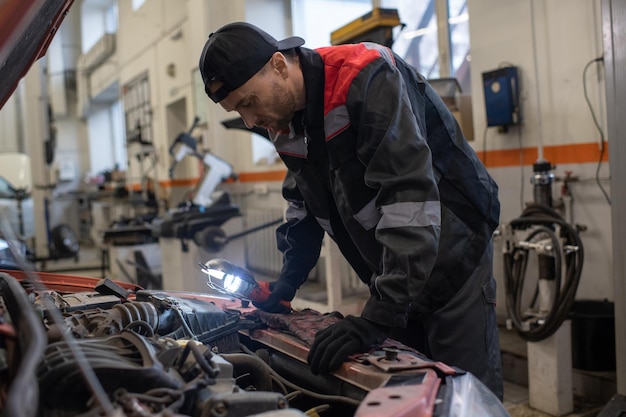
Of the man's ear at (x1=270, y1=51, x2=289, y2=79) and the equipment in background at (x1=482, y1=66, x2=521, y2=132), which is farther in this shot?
the equipment in background at (x1=482, y1=66, x2=521, y2=132)

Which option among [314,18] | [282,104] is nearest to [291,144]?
[282,104]

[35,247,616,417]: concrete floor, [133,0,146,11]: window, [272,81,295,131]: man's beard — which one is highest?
[133,0,146,11]: window

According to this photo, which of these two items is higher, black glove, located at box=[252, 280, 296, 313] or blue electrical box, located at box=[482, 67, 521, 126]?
blue electrical box, located at box=[482, 67, 521, 126]

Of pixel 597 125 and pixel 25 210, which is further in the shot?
pixel 25 210

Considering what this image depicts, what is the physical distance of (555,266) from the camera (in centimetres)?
264

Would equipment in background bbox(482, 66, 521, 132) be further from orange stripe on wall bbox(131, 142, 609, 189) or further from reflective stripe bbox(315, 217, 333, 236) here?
reflective stripe bbox(315, 217, 333, 236)

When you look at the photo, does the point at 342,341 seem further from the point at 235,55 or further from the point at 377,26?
the point at 377,26

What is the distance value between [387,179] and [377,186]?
0.04 meters

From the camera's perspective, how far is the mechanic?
4.02ft

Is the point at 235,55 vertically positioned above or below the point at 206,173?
above

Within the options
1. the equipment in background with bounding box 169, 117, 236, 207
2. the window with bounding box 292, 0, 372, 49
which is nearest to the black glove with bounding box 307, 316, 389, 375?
the equipment in background with bounding box 169, 117, 236, 207

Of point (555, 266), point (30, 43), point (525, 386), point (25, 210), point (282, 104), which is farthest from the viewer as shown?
point (25, 210)

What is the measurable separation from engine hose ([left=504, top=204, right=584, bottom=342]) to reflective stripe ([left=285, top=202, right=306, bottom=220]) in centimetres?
140

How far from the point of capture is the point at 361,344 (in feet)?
3.91
